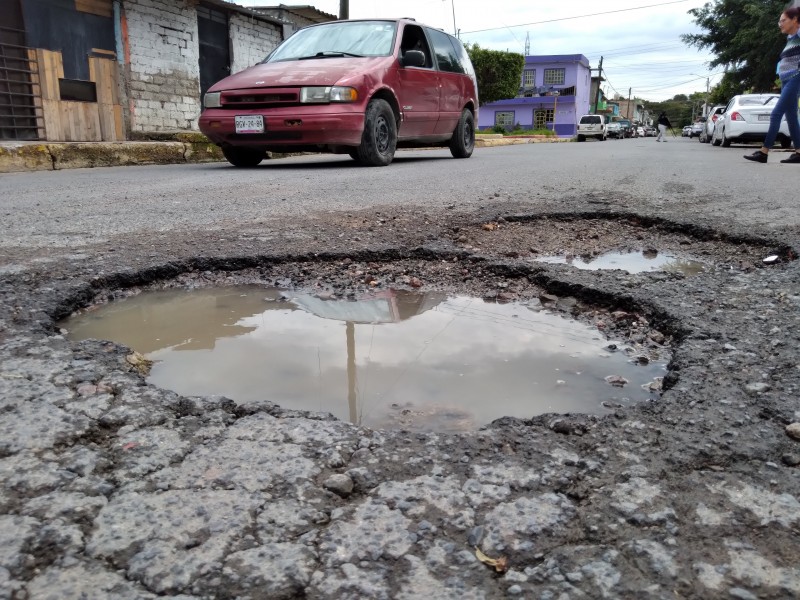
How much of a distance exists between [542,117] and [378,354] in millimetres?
55605

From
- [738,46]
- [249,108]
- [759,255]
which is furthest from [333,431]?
[738,46]

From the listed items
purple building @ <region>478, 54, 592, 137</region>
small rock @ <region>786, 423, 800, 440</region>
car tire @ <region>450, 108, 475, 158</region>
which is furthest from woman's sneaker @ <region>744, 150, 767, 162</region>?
purple building @ <region>478, 54, 592, 137</region>

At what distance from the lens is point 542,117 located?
54.0m

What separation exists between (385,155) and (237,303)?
5.28 meters

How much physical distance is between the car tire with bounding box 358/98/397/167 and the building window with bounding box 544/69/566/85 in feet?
173

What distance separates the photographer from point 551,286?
8.35ft

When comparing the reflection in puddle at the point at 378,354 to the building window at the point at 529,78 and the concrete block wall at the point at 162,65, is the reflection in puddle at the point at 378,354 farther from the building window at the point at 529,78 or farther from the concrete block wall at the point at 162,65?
the building window at the point at 529,78

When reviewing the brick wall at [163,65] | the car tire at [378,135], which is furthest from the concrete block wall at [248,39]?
the car tire at [378,135]

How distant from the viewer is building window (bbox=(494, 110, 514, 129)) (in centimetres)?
5442

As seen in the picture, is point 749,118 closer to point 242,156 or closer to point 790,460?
point 242,156

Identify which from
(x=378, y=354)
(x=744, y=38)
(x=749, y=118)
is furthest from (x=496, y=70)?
(x=378, y=354)

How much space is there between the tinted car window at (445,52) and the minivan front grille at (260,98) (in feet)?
8.72

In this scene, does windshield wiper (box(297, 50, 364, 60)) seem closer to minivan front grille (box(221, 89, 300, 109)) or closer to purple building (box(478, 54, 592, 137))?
minivan front grille (box(221, 89, 300, 109))

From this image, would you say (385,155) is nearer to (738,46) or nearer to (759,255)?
(759,255)
